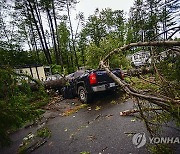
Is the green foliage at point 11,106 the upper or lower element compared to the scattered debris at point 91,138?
upper

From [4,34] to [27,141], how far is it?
1139 inches

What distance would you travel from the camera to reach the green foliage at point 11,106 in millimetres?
3306

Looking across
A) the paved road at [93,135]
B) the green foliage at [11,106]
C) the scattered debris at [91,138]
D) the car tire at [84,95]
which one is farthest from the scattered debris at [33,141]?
the car tire at [84,95]

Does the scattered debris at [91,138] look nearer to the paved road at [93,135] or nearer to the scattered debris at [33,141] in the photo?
the paved road at [93,135]

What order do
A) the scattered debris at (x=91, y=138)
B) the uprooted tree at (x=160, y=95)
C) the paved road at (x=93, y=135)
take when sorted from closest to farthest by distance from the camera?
the uprooted tree at (x=160, y=95)
the paved road at (x=93, y=135)
the scattered debris at (x=91, y=138)

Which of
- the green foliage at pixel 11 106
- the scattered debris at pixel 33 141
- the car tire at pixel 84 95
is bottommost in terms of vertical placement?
the scattered debris at pixel 33 141

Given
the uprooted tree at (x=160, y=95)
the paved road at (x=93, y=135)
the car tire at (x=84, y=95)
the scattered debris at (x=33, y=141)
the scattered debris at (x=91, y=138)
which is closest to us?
the uprooted tree at (x=160, y=95)

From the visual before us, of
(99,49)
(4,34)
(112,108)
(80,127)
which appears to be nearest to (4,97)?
(80,127)

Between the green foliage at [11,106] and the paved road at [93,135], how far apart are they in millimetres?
1005

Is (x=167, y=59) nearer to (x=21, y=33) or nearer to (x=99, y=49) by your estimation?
(x=99, y=49)

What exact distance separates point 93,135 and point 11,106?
2.12m

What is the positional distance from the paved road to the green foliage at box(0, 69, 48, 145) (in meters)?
1.00

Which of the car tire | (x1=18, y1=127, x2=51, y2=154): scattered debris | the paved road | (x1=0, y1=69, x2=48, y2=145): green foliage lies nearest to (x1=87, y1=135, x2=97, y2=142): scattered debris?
the paved road

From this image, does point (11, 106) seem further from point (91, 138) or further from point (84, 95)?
point (84, 95)
